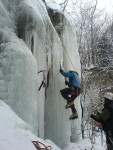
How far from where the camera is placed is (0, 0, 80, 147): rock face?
20.0 ft

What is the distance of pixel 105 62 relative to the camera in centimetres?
2252

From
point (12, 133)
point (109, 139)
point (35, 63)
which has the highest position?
point (35, 63)

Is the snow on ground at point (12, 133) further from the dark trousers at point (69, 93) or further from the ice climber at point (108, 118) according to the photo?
the dark trousers at point (69, 93)

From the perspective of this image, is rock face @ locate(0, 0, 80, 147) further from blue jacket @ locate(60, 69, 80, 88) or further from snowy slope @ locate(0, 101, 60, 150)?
snowy slope @ locate(0, 101, 60, 150)

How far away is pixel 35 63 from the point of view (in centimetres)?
657

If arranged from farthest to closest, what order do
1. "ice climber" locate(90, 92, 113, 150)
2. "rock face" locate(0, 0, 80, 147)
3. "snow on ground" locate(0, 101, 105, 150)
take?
"ice climber" locate(90, 92, 113, 150)
"rock face" locate(0, 0, 80, 147)
"snow on ground" locate(0, 101, 105, 150)

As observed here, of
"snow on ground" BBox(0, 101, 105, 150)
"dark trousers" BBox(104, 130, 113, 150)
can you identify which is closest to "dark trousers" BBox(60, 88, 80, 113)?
"dark trousers" BBox(104, 130, 113, 150)

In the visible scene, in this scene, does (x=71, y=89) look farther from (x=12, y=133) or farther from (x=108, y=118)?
(x=12, y=133)

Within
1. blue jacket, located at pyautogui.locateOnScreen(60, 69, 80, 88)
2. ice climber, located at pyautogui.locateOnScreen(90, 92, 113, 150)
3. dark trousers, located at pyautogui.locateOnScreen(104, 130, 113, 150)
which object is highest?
blue jacket, located at pyautogui.locateOnScreen(60, 69, 80, 88)

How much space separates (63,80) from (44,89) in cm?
89

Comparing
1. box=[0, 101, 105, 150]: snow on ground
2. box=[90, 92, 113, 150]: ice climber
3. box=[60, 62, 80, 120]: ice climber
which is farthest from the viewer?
box=[60, 62, 80, 120]: ice climber

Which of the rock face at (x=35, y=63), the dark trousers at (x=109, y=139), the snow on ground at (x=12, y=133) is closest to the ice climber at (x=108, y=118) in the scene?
the dark trousers at (x=109, y=139)

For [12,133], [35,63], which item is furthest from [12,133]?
[35,63]

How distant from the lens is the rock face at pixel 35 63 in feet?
20.0
